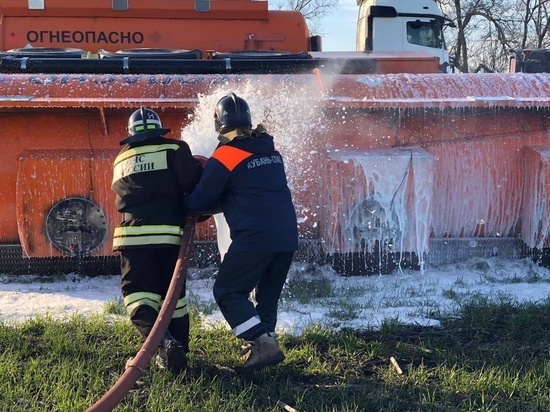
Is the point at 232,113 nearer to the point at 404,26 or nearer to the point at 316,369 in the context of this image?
the point at 316,369

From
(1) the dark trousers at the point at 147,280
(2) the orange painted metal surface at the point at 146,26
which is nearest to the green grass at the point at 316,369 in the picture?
(1) the dark trousers at the point at 147,280

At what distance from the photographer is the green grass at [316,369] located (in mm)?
2645

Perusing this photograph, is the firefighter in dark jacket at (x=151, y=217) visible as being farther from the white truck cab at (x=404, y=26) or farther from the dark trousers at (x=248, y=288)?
the white truck cab at (x=404, y=26)

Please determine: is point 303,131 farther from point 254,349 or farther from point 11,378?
point 11,378

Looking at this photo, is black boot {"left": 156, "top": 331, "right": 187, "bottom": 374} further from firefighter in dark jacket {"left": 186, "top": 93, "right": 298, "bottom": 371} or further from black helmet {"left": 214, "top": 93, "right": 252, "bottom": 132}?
black helmet {"left": 214, "top": 93, "right": 252, "bottom": 132}

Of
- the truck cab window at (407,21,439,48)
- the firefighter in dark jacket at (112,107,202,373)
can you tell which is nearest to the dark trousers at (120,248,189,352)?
the firefighter in dark jacket at (112,107,202,373)

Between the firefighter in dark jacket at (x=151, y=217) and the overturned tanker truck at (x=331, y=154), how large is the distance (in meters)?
1.11

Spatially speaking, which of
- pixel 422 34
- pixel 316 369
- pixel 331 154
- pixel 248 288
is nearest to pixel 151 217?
pixel 248 288

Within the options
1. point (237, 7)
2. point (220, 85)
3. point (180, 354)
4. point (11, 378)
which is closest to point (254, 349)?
point (180, 354)

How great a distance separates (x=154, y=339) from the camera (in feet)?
8.96

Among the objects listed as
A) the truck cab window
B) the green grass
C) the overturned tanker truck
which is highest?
the truck cab window

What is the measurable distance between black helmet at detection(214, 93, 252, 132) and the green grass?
1.06 metres

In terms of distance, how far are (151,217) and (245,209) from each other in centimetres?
45

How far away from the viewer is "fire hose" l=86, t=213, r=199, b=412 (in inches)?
97.7
